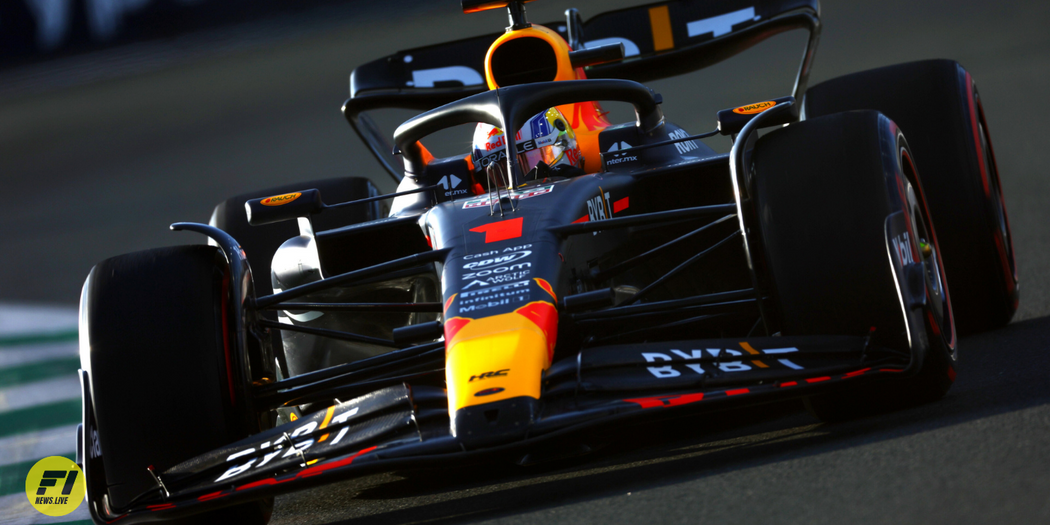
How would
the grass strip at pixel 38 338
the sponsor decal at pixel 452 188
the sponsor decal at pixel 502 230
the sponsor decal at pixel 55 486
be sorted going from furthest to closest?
the grass strip at pixel 38 338 → the sponsor decal at pixel 452 188 → the sponsor decal at pixel 55 486 → the sponsor decal at pixel 502 230

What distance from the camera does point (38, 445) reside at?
17.1ft

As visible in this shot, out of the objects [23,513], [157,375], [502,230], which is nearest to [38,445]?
[23,513]

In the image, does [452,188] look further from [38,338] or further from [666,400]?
[38,338]

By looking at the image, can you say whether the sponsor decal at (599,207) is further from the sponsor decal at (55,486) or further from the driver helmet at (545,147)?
the sponsor decal at (55,486)

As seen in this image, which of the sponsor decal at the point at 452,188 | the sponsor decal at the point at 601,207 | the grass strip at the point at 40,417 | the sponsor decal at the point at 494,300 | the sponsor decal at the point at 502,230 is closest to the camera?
the sponsor decal at the point at 494,300

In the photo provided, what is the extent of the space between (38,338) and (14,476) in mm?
2545

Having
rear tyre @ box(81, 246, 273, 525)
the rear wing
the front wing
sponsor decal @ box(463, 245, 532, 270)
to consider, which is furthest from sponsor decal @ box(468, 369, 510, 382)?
the rear wing

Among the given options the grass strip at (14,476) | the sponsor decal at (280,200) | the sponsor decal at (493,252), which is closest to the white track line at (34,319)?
the grass strip at (14,476)

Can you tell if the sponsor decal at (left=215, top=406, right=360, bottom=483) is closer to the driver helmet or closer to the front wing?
the front wing

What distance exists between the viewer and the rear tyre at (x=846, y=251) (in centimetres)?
301

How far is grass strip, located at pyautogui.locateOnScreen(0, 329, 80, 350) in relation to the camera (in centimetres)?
700

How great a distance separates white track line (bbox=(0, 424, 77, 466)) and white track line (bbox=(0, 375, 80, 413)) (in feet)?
1.15

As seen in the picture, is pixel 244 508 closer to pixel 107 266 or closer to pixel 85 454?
pixel 85 454

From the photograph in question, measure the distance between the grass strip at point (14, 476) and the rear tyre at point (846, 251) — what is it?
10.1ft
